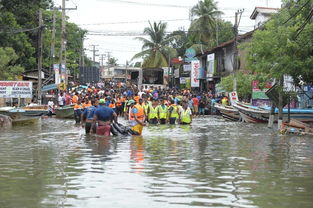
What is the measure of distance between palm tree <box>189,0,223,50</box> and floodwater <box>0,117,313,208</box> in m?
49.4

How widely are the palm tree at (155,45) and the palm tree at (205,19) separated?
769 centimetres

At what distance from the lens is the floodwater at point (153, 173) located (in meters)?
8.95

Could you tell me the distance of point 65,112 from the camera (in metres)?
38.9

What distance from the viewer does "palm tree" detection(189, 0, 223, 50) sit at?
225 feet

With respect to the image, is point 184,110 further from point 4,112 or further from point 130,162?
point 130,162

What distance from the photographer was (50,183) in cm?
1048

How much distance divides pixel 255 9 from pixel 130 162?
1787 inches

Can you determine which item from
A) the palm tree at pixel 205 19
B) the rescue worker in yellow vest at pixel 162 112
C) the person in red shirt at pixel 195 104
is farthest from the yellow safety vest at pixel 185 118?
the palm tree at pixel 205 19

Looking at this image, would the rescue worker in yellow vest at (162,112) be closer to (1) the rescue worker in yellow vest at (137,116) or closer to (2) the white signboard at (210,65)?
(1) the rescue worker in yellow vest at (137,116)

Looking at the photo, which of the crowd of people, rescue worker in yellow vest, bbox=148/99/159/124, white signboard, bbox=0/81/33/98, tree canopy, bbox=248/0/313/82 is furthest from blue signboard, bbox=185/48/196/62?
tree canopy, bbox=248/0/313/82

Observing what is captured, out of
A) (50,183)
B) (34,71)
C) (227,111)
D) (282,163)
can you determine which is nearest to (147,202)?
(50,183)

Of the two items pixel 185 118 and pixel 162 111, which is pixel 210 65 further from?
pixel 162 111

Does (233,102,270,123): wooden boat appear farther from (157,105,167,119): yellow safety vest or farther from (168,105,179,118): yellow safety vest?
(157,105,167,119): yellow safety vest

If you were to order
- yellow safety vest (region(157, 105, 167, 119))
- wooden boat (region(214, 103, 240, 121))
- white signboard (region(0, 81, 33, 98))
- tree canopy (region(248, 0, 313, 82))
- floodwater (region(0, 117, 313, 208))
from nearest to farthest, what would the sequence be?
1. floodwater (region(0, 117, 313, 208))
2. tree canopy (region(248, 0, 313, 82))
3. yellow safety vest (region(157, 105, 167, 119))
4. white signboard (region(0, 81, 33, 98))
5. wooden boat (region(214, 103, 240, 121))
